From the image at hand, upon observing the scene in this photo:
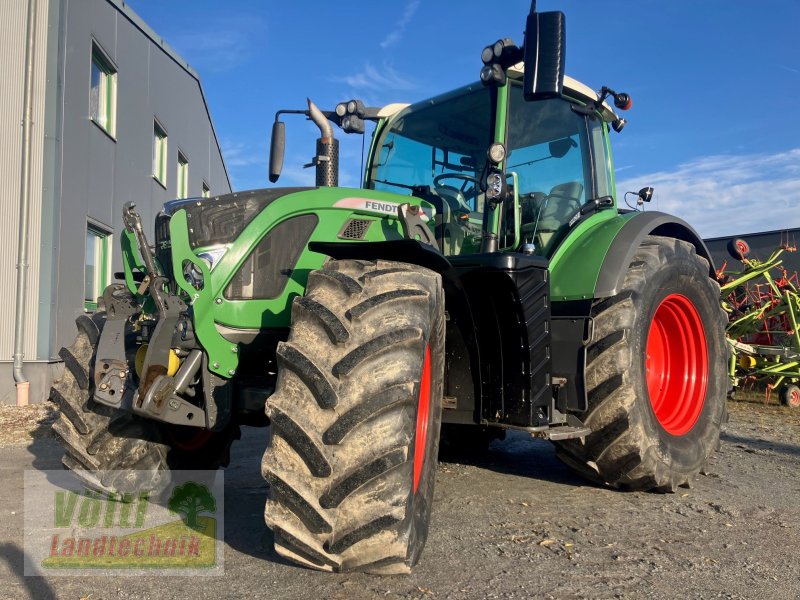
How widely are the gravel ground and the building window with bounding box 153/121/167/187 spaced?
33.8 ft

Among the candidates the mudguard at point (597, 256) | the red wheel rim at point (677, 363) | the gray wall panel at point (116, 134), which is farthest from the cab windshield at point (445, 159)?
the gray wall panel at point (116, 134)

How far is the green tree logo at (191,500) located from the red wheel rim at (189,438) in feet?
0.75

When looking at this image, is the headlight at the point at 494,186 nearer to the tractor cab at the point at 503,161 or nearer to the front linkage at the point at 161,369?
the tractor cab at the point at 503,161

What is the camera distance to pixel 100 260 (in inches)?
428

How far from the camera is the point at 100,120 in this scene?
37.0ft

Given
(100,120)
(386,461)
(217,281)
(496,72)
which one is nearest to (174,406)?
(217,281)

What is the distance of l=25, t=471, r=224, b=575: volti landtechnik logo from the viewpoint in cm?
305

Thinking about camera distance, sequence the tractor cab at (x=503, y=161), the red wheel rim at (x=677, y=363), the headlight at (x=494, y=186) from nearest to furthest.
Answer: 1. the headlight at (x=494, y=186)
2. the tractor cab at (x=503, y=161)
3. the red wheel rim at (x=677, y=363)

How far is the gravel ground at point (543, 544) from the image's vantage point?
2.73 meters

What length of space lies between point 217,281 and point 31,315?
263 inches

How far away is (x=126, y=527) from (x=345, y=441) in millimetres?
1803

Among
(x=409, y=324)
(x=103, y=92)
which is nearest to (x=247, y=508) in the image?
(x=409, y=324)

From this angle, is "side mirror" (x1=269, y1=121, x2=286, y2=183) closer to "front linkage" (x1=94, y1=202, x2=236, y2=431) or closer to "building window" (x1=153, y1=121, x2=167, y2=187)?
"front linkage" (x1=94, y1=202, x2=236, y2=431)

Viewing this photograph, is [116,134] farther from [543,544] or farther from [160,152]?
[543,544]
